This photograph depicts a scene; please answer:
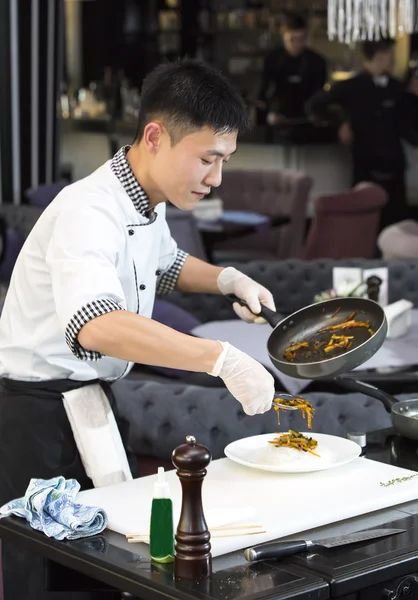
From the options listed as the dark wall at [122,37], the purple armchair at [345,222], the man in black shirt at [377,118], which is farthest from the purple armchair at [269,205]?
the dark wall at [122,37]

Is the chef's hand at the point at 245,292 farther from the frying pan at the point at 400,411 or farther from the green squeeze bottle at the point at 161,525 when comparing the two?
the green squeeze bottle at the point at 161,525

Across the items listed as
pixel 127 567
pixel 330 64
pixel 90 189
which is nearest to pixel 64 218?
pixel 90 189

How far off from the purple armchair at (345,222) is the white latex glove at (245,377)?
15.6 ft

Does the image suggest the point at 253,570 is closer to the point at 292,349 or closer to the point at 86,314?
the point at 86,314

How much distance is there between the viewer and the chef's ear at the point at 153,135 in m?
2.18

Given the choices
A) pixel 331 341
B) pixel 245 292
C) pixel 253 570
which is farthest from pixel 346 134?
pixel 253 570

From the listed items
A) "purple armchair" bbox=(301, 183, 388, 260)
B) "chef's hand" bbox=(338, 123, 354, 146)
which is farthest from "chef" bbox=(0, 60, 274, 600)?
"chef's hand" bbox=(338, 123, 354, 146)

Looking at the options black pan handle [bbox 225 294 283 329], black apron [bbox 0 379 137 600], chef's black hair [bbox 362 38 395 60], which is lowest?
black apron [bbox 0 379 137 600]

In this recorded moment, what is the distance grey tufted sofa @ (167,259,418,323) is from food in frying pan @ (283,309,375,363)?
2.26 metres

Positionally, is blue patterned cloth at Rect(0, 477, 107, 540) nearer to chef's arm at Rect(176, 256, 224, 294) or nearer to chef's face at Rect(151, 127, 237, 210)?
chef's face at Rect(151, 127, 237, 210)

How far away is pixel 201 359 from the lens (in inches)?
75.1

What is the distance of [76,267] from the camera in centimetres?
201

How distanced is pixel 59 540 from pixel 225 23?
30.6 feet

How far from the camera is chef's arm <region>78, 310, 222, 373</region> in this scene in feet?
6.24
